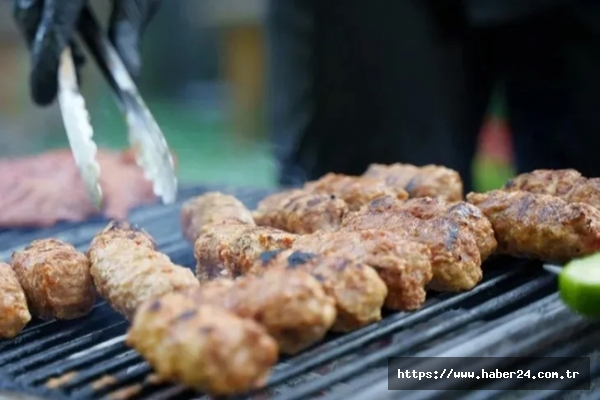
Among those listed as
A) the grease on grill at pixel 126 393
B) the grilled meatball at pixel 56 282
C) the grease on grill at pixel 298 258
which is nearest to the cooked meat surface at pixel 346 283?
the grease on grill at pixel 298 258

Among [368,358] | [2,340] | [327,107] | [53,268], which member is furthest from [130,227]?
[327,107]

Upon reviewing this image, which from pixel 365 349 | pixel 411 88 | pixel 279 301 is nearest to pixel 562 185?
pixel 365 349

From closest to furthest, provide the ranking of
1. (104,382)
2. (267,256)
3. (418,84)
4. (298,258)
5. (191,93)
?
(104,382) < (298,258) < (267,256) < (418,84) < (191,93)

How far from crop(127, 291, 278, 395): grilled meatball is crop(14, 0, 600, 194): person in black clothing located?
3.01 meters

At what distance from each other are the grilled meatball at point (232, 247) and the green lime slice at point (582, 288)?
77 centimetres

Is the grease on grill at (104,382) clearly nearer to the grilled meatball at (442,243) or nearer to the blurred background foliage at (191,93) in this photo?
the grilled meatball at (442,243)

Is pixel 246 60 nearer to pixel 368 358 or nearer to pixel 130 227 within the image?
pixel 130 227

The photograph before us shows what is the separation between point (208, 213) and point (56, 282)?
2.49 ft

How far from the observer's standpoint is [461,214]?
2.50 metres

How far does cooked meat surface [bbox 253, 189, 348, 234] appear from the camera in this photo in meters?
2.76

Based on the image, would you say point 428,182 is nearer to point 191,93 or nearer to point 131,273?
point 131,273

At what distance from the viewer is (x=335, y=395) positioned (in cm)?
175

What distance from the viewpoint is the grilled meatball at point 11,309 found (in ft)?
7.12

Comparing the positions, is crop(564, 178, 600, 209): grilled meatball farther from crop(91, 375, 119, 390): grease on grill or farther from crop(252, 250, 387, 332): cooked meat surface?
crop(91, 375, 119, 390): grease on grill
